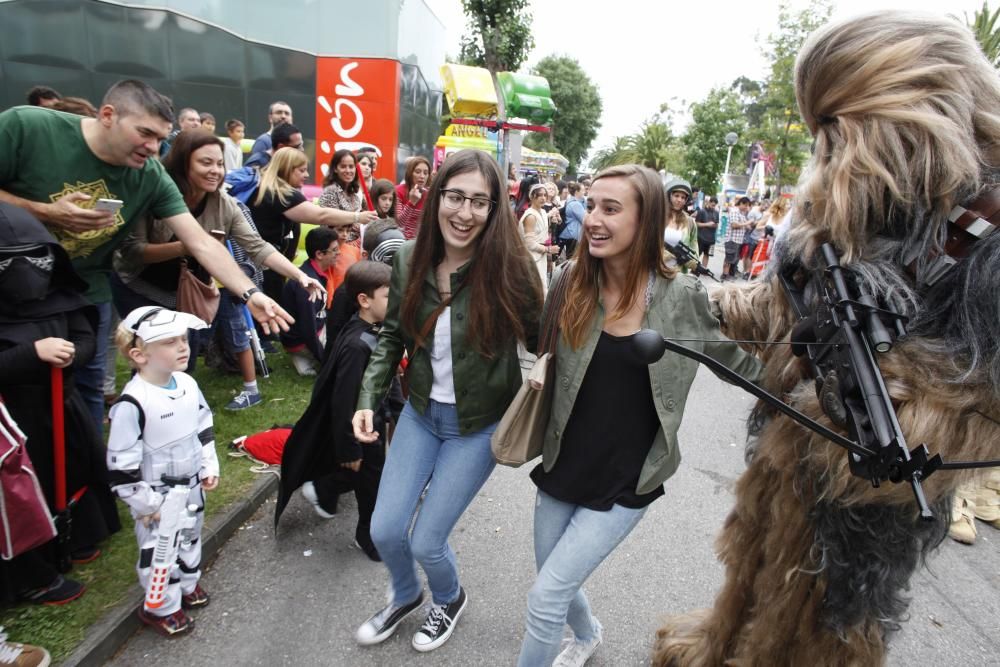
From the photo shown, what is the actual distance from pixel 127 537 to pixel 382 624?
135cm

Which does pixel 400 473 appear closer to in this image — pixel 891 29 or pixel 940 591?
pixel 891 29

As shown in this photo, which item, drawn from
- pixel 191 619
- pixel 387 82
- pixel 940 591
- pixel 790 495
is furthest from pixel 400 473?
pixel 387 82

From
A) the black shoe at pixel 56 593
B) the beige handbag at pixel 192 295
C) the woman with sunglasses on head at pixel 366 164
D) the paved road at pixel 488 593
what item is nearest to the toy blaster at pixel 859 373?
the paved road at pixel 488 593

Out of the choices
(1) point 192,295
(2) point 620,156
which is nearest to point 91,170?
(1) point 192,295

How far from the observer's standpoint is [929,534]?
1.67 m

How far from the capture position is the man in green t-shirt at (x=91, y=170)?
2.53 m

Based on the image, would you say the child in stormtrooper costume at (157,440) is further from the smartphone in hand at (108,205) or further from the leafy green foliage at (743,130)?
the leafy green foliage at (743,130)

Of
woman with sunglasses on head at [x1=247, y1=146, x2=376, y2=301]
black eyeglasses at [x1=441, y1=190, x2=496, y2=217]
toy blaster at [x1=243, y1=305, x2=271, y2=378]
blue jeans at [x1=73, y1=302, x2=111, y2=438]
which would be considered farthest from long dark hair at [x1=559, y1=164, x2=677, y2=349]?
toy blaster at [x1=243, y1=305, x2=271, y2=378]

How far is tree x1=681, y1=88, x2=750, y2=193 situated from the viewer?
97.8ft

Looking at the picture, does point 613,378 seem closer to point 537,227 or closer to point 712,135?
point 537,227

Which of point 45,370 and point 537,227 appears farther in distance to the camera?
point 537,227

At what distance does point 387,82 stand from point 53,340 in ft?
30.9

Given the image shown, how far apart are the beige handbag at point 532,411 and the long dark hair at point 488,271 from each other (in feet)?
0.74

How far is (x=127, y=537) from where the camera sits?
2859 millimetres
